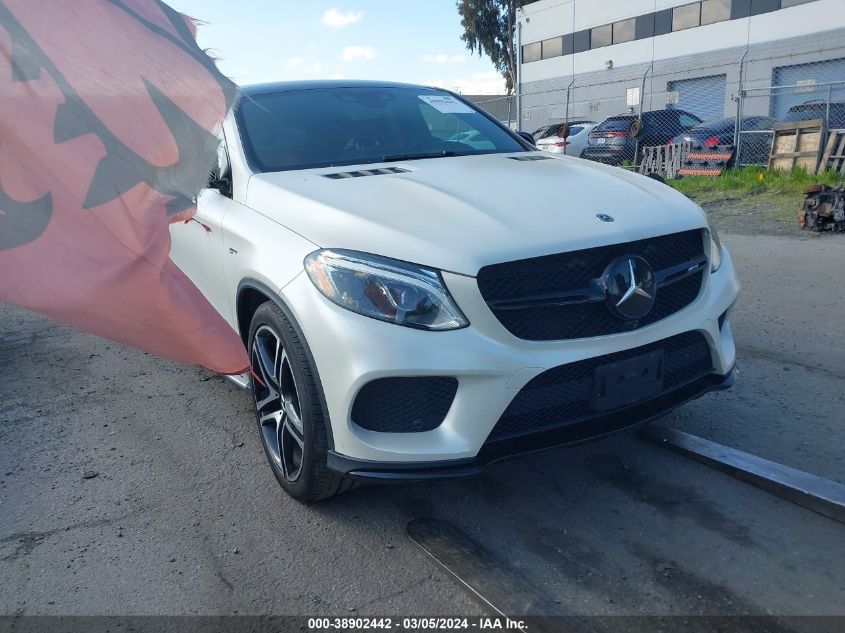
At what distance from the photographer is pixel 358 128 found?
163 inches

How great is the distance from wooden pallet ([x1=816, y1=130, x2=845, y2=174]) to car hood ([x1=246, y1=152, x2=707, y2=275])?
33.7 feet

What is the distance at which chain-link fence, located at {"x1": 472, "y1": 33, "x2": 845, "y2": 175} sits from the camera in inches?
570

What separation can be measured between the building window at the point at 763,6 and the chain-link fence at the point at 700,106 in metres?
1.24

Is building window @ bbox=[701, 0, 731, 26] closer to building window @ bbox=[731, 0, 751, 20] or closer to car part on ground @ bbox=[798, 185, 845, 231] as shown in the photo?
building window @ bbox=[731, 0, 751, 20]

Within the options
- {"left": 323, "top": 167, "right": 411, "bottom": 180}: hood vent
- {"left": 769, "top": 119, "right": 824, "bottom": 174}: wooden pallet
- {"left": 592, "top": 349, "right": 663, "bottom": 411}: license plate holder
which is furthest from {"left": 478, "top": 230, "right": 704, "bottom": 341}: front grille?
{"left": 769, "top": 119, "right": 824, "bottom": 174}: wooden pallet

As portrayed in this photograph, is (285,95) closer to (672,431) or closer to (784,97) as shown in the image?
(672,431)

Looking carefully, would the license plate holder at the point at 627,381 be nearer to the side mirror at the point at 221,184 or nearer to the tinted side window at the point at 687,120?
the side mirror at the point at 221,184

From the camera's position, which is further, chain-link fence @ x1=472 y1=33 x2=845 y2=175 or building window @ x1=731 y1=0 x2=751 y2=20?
building window @ x1=731 y1=0 x2=751 y2=20

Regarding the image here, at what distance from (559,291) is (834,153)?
11663 millimetres

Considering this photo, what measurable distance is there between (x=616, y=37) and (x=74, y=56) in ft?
116

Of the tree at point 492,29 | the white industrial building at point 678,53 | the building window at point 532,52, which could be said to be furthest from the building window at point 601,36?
the tree at point 492,29

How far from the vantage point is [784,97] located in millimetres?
24500

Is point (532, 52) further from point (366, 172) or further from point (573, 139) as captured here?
point (366, 172)

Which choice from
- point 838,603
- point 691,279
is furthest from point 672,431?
point 838,603
